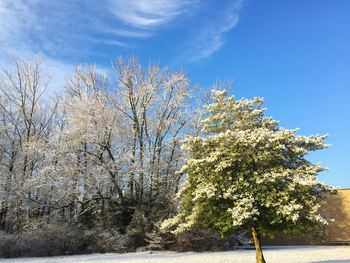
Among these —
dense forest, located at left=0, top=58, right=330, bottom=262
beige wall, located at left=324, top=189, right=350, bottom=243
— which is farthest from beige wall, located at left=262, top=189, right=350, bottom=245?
dense forest, located at left=0, top=58, right=330, bottom=262

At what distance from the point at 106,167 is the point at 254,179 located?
16.6 meters

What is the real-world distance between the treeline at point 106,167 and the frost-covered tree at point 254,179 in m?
12.3

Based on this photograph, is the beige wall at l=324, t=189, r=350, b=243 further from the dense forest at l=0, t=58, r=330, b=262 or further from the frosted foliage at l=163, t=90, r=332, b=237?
the frosted foliage at l=163, t=90, r=332, b=237

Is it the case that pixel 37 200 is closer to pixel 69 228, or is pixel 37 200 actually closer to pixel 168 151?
pixel 69 228

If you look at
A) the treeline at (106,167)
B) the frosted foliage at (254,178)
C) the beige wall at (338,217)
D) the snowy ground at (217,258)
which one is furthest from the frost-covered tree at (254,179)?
the beige wall at (338,217)

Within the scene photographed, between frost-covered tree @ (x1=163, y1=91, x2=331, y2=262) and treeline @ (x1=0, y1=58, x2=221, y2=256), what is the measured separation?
40.4 ft

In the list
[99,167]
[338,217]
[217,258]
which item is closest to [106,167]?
[99,167]

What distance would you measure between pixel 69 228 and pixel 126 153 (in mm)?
6417

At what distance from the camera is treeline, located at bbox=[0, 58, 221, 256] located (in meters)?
27.2

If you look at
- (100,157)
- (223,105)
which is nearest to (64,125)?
(100,157)

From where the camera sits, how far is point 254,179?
13.4 metres

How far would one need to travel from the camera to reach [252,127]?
15.1 metres

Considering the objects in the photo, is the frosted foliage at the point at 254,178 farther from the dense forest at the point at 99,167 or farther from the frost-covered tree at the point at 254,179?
the dense forest at the point at 99,167

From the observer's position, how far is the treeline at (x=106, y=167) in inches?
1072
